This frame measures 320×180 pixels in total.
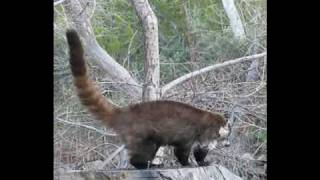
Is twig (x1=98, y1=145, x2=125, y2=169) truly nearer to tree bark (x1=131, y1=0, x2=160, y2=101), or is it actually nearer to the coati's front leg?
tree bark (x1=131, y1=0, x2=160, y2=101)

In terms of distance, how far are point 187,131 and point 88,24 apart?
6.27ft

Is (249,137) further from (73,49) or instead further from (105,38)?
(73,49)

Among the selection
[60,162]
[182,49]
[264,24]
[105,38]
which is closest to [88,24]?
[105,38]

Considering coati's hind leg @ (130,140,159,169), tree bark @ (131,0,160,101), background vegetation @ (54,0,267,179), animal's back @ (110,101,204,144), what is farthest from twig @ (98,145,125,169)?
coati's hind leg @ (130,140,159,169)

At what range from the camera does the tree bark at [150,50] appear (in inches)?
237

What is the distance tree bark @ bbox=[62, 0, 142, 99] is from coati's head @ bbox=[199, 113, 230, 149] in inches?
57.6

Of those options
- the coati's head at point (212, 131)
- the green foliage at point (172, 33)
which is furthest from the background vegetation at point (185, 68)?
the coati's head at point (212, 131)

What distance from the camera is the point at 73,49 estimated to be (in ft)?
14.1

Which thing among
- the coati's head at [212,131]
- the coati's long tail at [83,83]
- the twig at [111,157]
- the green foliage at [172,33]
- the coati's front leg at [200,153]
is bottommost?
the twig at [111,157]

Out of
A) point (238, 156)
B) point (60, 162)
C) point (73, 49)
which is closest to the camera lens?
point (73, 49)

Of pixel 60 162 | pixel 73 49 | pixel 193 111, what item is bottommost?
pixel 60 162

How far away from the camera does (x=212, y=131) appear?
4746 millimetres

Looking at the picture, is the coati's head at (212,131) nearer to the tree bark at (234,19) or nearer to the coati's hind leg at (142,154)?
the coati's hind leg at (142,154)

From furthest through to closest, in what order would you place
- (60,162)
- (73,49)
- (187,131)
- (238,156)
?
(238,156), (60,162), (187,131), (73,49)
